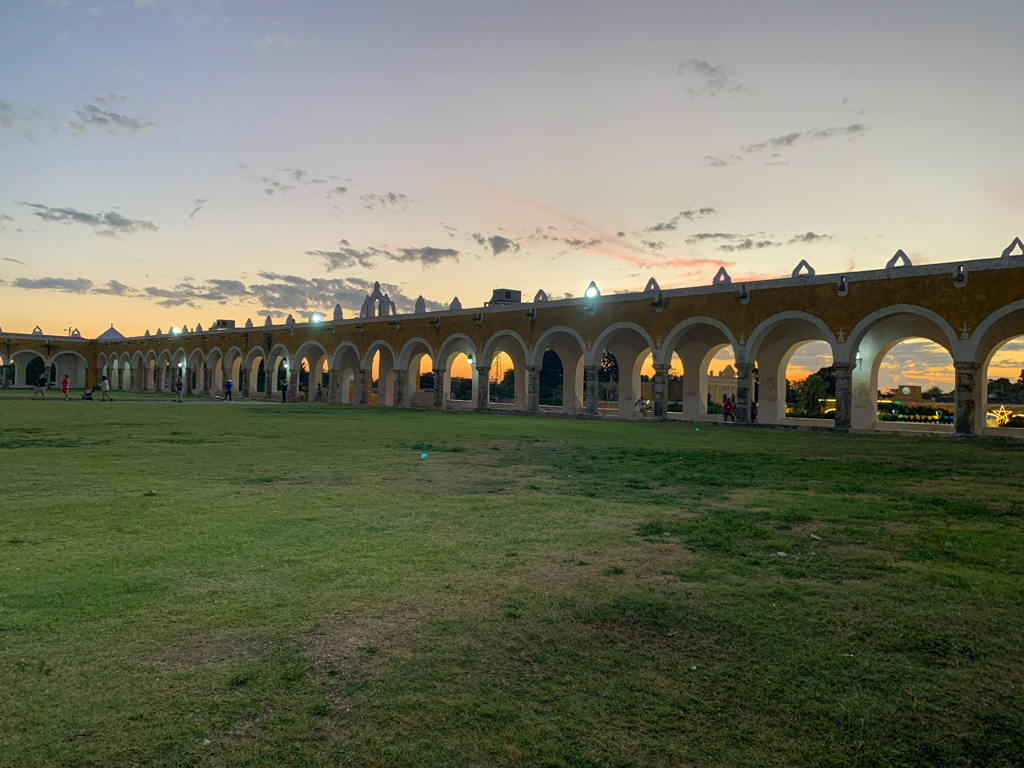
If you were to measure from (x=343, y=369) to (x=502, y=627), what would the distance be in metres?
35.7

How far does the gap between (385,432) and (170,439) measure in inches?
170

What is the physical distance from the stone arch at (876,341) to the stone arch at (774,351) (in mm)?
1377

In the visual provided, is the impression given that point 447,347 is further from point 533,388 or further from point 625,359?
point 625,359

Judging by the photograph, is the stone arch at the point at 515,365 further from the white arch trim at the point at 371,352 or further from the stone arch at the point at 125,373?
the stone arch at the point at 125,373

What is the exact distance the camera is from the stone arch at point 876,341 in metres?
16.7

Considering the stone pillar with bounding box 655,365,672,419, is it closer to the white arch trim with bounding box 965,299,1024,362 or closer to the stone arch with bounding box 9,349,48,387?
the white arch trim with bounding box 965,299,1024,362

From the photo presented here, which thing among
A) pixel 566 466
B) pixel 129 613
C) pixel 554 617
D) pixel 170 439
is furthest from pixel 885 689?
pixel 170 439

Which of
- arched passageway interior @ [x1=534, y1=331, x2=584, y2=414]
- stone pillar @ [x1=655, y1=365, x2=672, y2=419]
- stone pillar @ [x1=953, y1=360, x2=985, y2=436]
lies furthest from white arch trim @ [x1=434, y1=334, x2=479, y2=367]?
stone pillar @ [x1=953, y1=360, x2=985, y2=436]

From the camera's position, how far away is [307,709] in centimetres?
236

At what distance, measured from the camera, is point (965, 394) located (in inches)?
631

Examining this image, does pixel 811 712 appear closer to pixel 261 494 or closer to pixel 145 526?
pixel 145 526

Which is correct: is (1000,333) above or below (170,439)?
above

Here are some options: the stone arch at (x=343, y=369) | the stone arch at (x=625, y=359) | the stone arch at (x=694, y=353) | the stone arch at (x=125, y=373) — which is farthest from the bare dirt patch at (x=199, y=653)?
the stone arch at (x=125, y=373)

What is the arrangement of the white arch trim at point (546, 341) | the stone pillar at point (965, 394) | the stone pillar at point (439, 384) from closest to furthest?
1. the stone pillar at point (965, 394)
2. the white arch trim at point (546, 341)
3. the stone pillar at point (439, 384)
